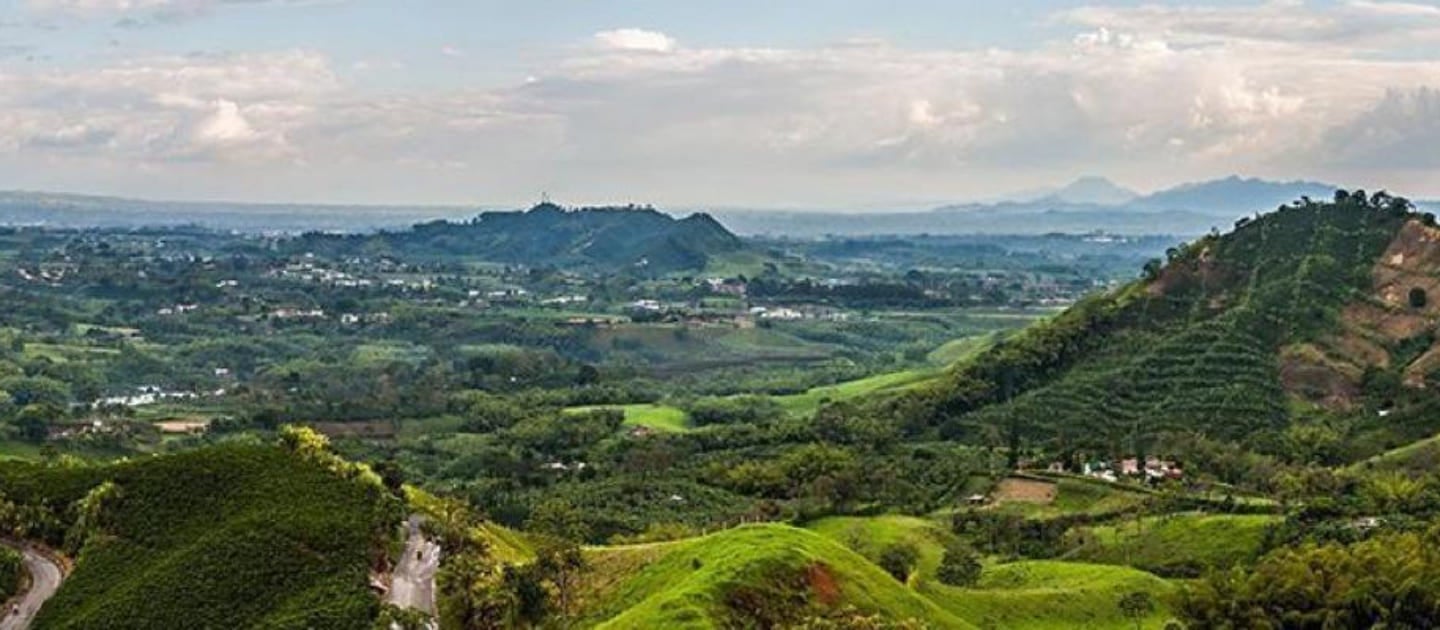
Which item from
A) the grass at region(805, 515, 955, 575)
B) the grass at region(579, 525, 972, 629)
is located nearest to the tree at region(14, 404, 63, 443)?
the grass at region(805, 515, 955, 575)

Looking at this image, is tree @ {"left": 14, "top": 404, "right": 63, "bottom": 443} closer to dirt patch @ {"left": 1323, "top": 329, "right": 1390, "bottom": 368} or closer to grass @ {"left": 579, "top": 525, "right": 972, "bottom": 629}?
grass @ {"left": 579, "top": 525, "right": 972, "bottom": 629}

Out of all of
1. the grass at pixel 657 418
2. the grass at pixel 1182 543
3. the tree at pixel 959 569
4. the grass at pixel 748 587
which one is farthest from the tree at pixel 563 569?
the grass at pixel 657 418

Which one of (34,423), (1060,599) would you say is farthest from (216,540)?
(34,423)

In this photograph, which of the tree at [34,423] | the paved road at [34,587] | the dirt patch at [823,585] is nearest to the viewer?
the dirt patch at [823,585]

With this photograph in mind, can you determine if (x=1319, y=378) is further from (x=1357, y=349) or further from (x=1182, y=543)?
(x=1182, y=543)

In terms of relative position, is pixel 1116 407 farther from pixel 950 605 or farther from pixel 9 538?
pixel 9 538

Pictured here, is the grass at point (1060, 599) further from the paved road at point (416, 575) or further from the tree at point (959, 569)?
the paved road at point (416, 575)
